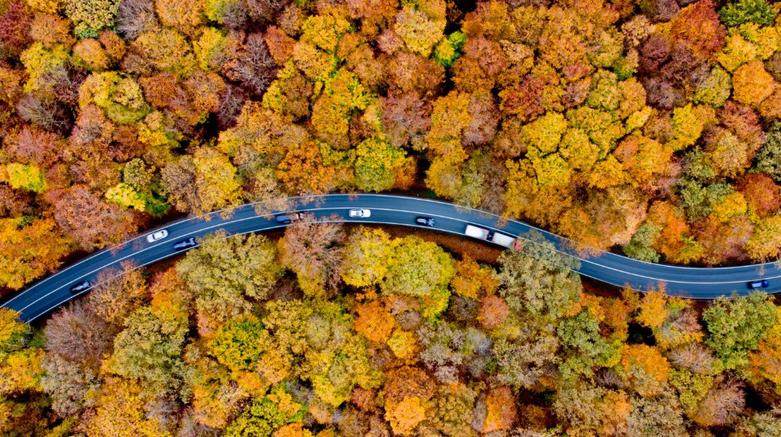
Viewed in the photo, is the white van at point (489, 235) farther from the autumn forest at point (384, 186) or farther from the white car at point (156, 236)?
the white car at point (156, 236)

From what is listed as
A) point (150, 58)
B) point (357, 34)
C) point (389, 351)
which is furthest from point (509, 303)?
point (150, 58)

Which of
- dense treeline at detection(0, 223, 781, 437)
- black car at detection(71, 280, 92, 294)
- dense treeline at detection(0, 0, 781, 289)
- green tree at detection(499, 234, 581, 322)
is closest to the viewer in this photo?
dense treeline at detection(0, 0, 781, 289)

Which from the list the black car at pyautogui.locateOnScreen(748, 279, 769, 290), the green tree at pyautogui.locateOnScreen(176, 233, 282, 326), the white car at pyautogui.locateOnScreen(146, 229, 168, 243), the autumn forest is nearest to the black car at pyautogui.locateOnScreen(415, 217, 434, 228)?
the autumn forest

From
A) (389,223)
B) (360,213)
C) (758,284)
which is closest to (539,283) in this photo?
(389,223)

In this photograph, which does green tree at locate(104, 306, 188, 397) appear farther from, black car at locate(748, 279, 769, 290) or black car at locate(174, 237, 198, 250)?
black car at locate(748, 279, 769, 290)

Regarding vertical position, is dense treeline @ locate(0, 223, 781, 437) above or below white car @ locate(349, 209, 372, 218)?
below

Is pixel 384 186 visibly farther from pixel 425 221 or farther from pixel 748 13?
pixel 748 13
